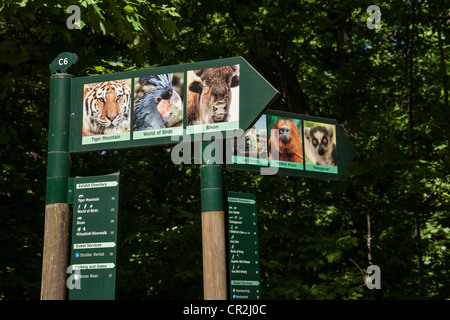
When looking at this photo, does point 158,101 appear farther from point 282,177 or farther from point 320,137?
point 282,177

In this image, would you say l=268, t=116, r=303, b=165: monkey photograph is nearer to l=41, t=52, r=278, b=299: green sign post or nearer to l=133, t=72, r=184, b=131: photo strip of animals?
l=41, t=52, r=278, b=299: green sign post

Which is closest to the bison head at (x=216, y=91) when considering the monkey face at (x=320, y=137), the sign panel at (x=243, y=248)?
the sign panel at (x=243, y=248)

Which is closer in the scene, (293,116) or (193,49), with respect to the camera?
(293,116)

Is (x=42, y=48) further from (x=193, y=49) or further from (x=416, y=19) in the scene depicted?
(x=416, y=19)

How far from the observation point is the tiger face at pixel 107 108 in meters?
4.25

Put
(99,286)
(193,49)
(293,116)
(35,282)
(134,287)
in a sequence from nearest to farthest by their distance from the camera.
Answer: (99,286), (293,116), (35,282), (134,287), (193,49)

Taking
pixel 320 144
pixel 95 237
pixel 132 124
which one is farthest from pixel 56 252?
pixel 320 144

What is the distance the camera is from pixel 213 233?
12.9 ft

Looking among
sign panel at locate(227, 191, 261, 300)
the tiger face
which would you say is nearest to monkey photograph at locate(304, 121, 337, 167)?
sign panel at locate(227, 191, 261, 300)

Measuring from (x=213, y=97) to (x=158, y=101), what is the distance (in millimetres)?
371

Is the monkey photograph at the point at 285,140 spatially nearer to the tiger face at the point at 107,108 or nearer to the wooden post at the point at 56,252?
the tiger face at the point at 107,108
